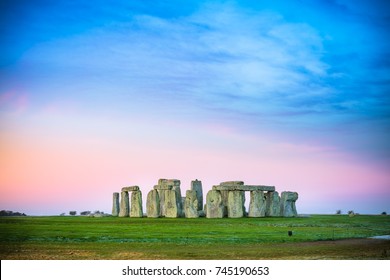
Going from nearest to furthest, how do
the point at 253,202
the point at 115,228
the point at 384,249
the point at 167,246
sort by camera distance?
the point at 384,249, the point at 167,246, the point at 115,228, the point at 253,202

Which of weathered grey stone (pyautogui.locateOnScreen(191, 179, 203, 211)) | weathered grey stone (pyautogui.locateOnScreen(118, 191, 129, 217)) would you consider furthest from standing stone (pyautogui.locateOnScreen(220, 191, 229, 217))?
weathered grey stone (pyautogui.locateOnScreen(118, 191, 129, 217))

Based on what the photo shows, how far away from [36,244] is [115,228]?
18.8 feet

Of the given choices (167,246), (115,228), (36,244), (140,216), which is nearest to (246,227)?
(115,228)

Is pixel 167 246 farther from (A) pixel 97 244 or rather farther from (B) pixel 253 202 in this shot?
(B) pixel 253 202

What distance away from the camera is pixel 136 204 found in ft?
109

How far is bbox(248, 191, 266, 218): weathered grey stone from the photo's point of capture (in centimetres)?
3127

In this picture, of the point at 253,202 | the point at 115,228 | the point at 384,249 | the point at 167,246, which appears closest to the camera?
the point at 384,249

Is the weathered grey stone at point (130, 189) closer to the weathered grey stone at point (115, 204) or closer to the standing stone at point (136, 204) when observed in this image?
the standing stone at point (136, 204)

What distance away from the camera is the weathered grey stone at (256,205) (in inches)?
1231

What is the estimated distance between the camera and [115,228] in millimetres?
22453

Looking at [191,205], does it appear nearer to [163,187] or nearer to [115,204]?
[163,187]
